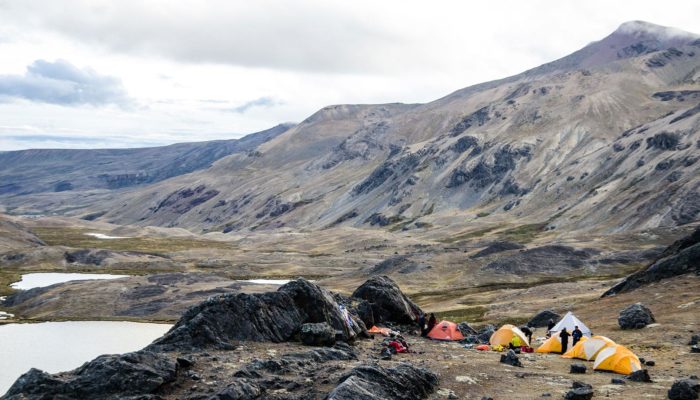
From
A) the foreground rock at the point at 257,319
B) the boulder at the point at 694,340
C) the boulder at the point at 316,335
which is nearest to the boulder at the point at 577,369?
the boulder at the point at 694,340

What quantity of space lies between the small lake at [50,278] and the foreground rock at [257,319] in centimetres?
11906

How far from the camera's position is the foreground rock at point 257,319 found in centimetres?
3122

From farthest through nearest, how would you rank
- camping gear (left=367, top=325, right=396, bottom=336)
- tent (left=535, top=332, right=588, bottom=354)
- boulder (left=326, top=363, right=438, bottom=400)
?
camping gear (left=367, top=325, right=396, bottom=336), tent (left=535, top=332, right=588, bottom=354), boulder (left=326, top=363, right=438, bottom=400)

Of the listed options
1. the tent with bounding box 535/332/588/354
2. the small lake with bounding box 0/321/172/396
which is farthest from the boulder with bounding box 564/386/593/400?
the small lake with bounding box 0/321/172/396

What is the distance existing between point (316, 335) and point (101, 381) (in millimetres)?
12618

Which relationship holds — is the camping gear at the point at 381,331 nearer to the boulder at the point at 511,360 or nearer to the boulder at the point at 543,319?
the boulder at the point at 511,360

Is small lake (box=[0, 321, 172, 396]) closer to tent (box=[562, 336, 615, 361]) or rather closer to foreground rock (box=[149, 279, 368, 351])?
foreground rock (box=[149, 279, 368, 351])

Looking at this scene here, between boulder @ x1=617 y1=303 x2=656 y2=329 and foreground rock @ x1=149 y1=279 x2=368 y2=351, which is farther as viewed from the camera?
boulder @ x1=617 y1=303 x2=656 y2=329

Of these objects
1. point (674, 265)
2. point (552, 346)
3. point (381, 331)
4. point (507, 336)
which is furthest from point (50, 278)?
point (674, 265)

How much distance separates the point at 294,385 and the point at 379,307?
983 inches

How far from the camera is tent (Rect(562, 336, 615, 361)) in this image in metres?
32.8

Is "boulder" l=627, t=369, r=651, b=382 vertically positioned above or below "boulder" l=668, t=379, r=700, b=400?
below

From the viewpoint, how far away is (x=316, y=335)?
110 ft

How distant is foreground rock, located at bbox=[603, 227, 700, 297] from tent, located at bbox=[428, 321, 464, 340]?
25589 mm
